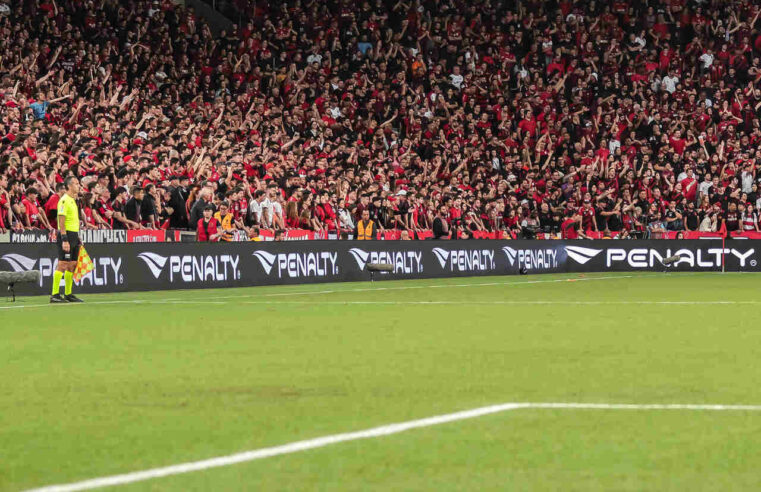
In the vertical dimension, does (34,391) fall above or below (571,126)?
below

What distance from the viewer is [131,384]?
9.20 m

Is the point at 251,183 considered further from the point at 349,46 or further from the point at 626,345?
the point at 626,345

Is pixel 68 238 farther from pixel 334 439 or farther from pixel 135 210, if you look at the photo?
pixel 334 439

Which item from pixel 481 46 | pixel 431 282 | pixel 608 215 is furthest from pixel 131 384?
pixel 481 46

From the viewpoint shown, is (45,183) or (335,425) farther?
(45,183)

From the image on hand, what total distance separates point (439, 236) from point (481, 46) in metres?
12.2

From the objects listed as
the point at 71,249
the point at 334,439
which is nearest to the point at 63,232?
the point at 71,249

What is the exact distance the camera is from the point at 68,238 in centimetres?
2023

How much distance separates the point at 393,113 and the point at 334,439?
33.5 meters

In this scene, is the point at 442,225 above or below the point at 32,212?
below

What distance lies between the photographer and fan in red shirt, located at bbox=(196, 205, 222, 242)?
26.0m

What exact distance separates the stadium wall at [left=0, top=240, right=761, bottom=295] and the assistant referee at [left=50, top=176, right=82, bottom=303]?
2.11 metres

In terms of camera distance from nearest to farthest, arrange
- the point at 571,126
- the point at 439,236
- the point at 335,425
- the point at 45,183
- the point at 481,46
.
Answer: the point at 335,425 → the point at 45,183 → the point at 439,236 → the point at 571,126 → the point at 481,46

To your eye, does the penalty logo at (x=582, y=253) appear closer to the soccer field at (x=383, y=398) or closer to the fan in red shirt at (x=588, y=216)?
the fan in red shirt at (x=588, y=216)
